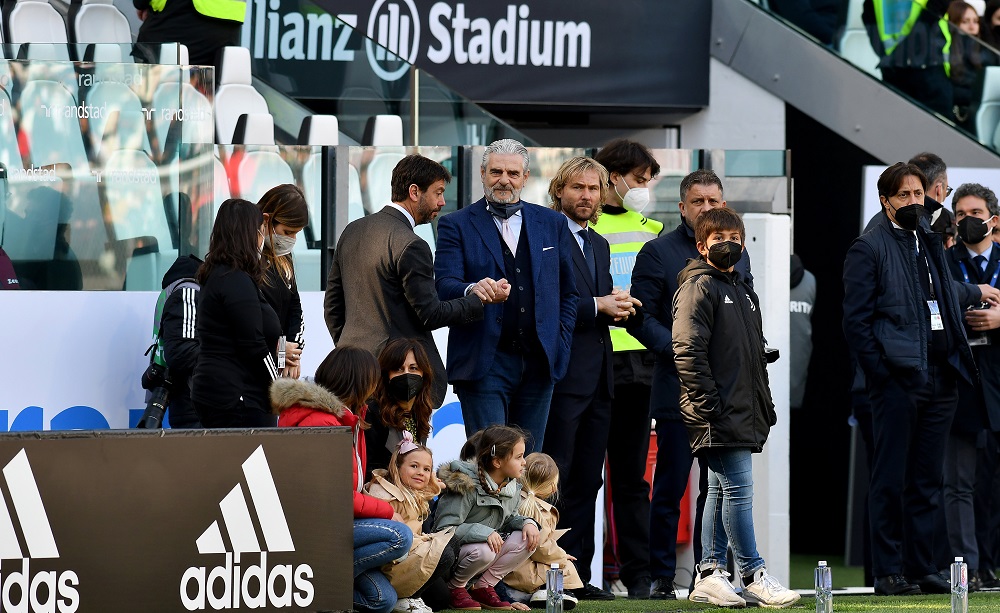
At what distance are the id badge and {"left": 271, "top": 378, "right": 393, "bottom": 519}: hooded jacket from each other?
291 cm

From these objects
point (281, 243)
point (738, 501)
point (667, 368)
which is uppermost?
point (281, 243)

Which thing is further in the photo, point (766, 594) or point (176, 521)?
point (766, 594)

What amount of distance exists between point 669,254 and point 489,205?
970 mm

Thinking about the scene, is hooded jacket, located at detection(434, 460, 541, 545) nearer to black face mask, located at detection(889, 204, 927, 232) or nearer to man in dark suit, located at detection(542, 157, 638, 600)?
man in dark suit, located at detection(542, 157, 638, 600)

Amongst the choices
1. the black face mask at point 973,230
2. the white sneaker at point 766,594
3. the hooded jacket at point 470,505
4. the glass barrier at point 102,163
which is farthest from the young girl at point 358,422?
the black face mask at point 973,230

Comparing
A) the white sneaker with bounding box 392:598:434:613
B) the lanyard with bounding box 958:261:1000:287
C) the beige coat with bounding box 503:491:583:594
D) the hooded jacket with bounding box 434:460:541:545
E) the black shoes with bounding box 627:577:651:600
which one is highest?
the lanyard with bounding box 958:261:1000:287

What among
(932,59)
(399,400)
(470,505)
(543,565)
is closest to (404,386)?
(399,400)

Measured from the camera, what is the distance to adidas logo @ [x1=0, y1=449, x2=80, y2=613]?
207 inches

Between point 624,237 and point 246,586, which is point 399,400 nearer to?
point 246,586

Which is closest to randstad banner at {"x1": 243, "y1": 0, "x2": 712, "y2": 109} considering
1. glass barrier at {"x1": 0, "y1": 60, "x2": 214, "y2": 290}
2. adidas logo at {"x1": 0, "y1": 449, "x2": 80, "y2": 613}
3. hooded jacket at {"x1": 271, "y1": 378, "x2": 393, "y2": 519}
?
glass barrier at {"x1": 0, "y1": 60, "x2": 214, "y2": 290}

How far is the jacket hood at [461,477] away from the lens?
6.73m

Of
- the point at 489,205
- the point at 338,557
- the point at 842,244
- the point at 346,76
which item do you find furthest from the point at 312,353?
the point at 842,244

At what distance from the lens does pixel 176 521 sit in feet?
18.2

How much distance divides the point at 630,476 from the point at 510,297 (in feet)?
3.96
